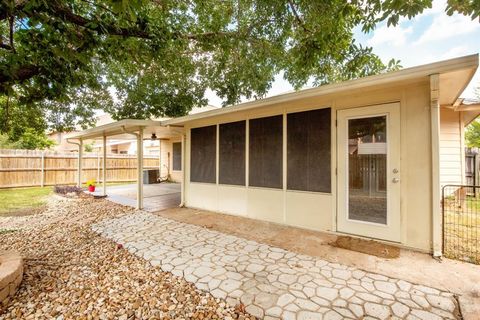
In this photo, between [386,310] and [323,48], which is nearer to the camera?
[386,310]

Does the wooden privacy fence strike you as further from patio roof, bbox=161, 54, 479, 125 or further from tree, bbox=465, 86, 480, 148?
tree, bbox=465, 86, 480, 148

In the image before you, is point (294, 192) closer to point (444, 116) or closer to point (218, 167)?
point (218, 167)

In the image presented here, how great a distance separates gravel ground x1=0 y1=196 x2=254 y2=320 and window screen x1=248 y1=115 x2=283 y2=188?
8.94ft

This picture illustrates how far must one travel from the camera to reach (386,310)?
6.77ft

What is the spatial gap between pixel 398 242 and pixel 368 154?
138cm

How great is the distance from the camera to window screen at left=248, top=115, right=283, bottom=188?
15.4 feet

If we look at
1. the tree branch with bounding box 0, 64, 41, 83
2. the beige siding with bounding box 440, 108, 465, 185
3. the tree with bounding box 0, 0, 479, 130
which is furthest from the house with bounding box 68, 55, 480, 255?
the tree branch with bounding box 0, 64, 41, 83

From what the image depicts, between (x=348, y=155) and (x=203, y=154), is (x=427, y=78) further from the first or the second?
(x=203, y=154)

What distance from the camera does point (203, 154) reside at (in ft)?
20.4

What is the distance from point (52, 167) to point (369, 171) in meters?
13.3

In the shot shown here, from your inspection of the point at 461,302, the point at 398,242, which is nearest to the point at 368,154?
the point at 398,242

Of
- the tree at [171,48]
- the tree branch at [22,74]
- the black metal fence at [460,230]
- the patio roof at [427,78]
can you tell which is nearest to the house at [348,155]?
the patio roof at [427,78]

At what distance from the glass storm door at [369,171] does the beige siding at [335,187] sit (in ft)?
0.31

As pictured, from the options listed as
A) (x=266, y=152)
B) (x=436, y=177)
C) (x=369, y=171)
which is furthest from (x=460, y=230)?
(x=266, y=152)
